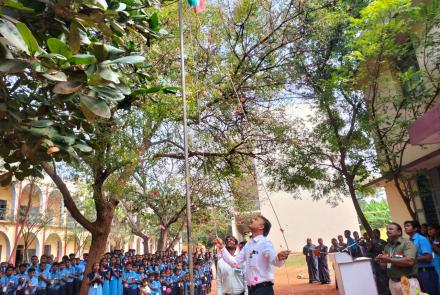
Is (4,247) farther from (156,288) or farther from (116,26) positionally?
(116,26)

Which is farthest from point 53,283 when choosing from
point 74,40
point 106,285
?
point 74,40

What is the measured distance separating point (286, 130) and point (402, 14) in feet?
12.0

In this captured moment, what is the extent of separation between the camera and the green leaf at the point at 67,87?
9.06 feet

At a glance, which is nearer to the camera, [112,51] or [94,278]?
[112,51]

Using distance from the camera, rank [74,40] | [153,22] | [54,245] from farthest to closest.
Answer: [54,245]
[153,22]
[74,40]

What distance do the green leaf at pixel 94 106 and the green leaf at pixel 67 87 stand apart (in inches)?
2.7

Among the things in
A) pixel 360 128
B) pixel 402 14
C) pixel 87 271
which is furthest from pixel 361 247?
pixel 87 271

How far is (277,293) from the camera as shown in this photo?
12320mm

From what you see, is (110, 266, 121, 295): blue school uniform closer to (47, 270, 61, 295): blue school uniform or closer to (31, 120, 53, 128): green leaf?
(47, 270, 61, 295): blue school uniform

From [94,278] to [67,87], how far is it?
7703 mm

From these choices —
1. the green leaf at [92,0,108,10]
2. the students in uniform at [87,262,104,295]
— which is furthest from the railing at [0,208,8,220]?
the green leaf at [92,0,108,10]

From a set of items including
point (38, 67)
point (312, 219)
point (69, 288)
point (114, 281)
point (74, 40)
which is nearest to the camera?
point (38, 67)

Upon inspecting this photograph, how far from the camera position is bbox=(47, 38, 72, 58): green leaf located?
2.72 m

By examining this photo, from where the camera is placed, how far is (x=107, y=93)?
2.95 metres
